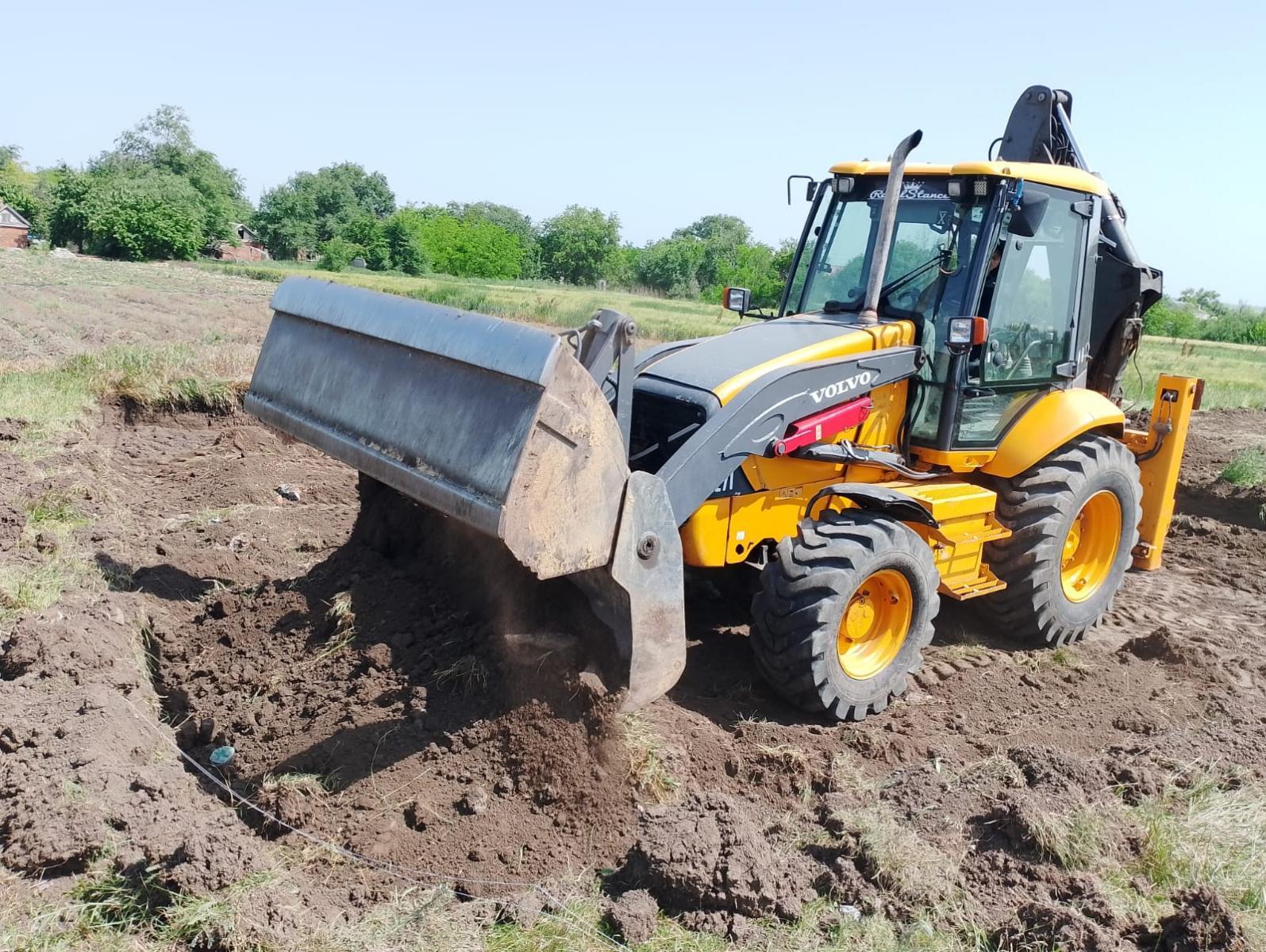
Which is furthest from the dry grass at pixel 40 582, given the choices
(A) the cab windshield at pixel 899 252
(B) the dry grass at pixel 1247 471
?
(B) the dry grass at pixel 1247 471

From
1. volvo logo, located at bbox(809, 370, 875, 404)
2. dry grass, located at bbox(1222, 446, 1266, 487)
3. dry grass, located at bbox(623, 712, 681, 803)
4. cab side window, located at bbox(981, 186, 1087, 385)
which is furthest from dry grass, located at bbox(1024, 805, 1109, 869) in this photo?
dry grass, located at bbox(1222, 446, 1266, 487)

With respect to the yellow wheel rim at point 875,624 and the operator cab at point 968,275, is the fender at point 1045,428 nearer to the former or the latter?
the operator cab at point 968,275

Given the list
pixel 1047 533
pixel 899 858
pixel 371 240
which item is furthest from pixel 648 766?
pixel 371 240

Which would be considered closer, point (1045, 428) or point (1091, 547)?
point (1045, 428)

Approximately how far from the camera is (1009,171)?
5.36m

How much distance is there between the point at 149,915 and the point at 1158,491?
21.4 ft

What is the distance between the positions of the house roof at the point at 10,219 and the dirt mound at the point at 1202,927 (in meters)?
80.8

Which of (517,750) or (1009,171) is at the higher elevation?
(1009,171)

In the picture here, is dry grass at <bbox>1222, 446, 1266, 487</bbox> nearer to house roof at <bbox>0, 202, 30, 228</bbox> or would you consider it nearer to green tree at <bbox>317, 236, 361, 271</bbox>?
green tree at <bbox>317, 236, 361, 271</bbox>

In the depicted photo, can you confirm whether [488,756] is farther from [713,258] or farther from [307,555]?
[713,258]

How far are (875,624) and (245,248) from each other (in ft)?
250

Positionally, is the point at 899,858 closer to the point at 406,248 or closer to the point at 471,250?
the point at 406,248

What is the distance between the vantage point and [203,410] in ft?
34.4

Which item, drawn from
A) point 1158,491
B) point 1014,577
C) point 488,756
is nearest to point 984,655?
point 1014,577
